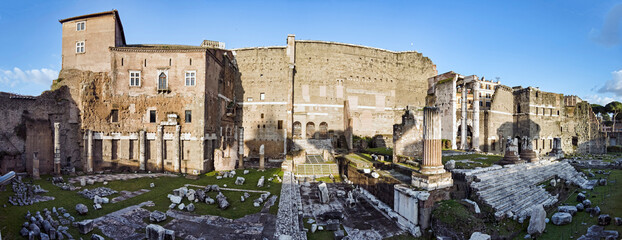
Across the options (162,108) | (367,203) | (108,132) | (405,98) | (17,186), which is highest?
(405,98)

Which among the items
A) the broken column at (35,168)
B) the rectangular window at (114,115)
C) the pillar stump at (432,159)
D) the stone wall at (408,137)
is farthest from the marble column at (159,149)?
the pillar stump at (432,159)

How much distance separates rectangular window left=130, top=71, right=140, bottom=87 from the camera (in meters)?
19.6

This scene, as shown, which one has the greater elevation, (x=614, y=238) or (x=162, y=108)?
(x=162, y=108)

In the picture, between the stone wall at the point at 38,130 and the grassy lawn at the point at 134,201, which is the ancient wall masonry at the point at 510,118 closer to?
the grassy lawn at the point at 134,201

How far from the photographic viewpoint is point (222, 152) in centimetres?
1973

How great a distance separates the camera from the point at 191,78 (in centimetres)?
2003

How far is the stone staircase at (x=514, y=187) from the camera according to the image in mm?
9820

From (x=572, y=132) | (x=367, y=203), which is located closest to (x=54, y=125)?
(x=367, y=203)

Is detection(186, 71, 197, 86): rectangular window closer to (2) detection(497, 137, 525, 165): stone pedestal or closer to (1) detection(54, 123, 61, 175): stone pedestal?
(1) detection(54, 123, 61, 175): stone pedestal

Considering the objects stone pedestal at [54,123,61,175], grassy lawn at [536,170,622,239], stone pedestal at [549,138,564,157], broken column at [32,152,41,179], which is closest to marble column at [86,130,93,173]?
stone pedestal at [54,123,61,175]

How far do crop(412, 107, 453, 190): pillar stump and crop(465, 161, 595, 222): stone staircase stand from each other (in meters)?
1.44

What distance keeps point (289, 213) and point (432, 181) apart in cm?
582

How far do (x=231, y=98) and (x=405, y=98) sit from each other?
73.2 feet

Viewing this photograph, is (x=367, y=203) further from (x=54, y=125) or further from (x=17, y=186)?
(x=54, y=125)
